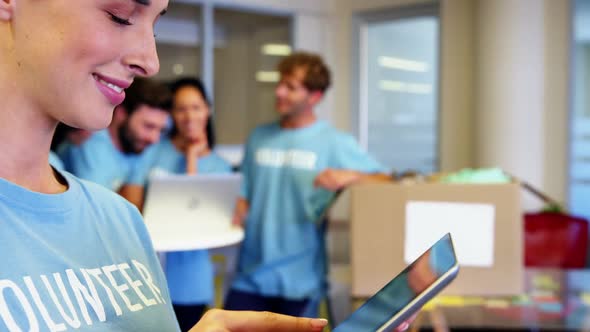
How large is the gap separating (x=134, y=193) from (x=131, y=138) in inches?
14.7

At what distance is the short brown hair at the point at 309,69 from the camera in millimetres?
2932

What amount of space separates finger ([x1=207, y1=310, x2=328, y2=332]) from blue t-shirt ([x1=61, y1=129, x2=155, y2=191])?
2.12 meters

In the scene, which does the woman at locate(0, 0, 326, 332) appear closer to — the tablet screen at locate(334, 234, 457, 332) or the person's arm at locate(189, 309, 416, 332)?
the person's arm at locate(189, 309, 416, 332)

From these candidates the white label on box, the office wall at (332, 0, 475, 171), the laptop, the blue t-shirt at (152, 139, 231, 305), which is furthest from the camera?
the office wall at (332, 0, 475, 171)

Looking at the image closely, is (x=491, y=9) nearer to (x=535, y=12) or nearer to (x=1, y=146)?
(x=535, y=12)

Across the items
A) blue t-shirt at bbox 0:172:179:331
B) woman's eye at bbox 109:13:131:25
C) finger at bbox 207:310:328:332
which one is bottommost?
finger at bbox 207:310:328:332

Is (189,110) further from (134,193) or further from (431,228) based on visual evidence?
(431,228)

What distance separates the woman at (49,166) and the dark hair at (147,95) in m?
2.31

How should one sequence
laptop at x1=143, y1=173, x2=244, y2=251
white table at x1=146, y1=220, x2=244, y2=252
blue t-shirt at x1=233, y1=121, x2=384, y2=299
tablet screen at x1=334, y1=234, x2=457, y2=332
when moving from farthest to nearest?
1. blue t-shirt at x1=233, y1=121, x2=384, y2=299
2. laptop at x1=143, y1=173, x2=244, y2=251
3. white table at x1=146, y1=220, x2=244, y2=252
4. tablet screen at x1=334, y1=234, x2=457, y2=332

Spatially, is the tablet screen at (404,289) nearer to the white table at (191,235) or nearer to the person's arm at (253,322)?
the person's arm at (253,322)

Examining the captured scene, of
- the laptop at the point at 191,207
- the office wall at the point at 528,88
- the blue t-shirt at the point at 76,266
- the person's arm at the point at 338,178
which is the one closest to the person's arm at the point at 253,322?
the blue t-shirt at the point at 76,266

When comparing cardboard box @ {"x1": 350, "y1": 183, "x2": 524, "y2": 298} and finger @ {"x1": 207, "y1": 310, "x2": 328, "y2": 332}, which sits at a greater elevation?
finger @ {"x1": 207, "y1": 310, "x2": 328, "y2": 332}

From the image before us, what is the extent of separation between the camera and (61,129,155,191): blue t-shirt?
282 centimetres

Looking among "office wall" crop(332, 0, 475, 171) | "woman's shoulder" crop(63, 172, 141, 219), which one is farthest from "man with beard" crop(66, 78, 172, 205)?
"office wall" crop(332, 0, 475, 171)
